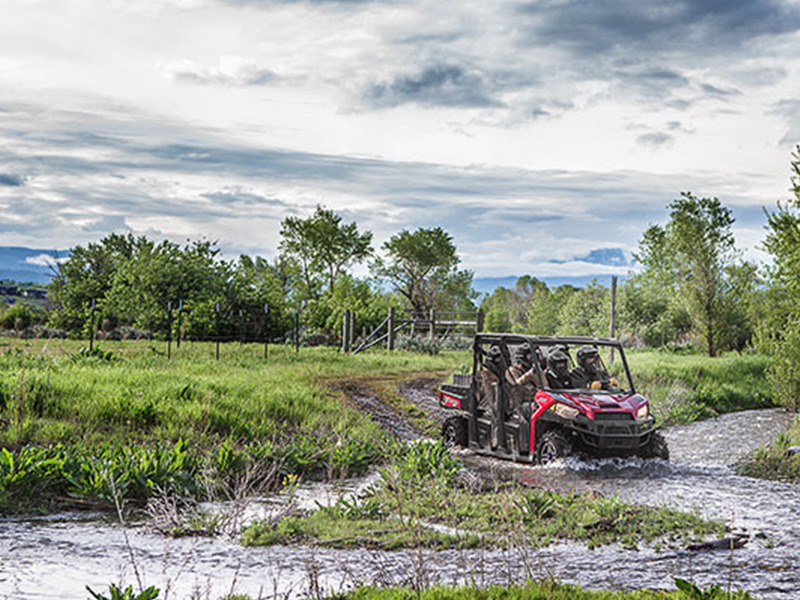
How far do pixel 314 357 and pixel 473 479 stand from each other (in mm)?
15424

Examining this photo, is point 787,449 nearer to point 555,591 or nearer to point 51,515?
point 555,591

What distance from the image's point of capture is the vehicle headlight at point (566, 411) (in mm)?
11828

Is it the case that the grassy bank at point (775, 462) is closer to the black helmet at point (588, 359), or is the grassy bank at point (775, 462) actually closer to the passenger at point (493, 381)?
the black helmet at point (588, 359)

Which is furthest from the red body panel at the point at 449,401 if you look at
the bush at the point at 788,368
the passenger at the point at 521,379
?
the bush at the point at 788,368

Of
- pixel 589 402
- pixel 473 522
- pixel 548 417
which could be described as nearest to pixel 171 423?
pixel 548 417

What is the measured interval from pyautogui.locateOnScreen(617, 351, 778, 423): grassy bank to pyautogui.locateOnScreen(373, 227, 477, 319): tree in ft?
101

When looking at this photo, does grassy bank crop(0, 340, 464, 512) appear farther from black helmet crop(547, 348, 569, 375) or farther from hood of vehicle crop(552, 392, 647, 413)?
hood of vehicle crop(552, 392, 647, 413)

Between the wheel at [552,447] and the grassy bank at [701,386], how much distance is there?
9.21 metres

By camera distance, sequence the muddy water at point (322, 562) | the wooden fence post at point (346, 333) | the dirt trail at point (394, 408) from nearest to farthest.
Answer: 1. the muddy water at point (322, 562)
2. the dirt trail at point (394, 408)
3. the wooden fence post at point (346, 333)

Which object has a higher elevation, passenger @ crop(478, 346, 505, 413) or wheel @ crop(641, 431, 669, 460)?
passenger @ crop(478, 346, 505, 413)

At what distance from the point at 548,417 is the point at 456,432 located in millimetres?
2231

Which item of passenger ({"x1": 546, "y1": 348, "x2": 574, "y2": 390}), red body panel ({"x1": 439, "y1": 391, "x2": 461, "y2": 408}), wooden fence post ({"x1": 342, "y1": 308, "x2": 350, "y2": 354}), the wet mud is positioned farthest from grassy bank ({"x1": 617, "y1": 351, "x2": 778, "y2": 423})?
the wet mud

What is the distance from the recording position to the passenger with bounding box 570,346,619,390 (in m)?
12.9

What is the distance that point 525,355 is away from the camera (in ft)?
42.6
